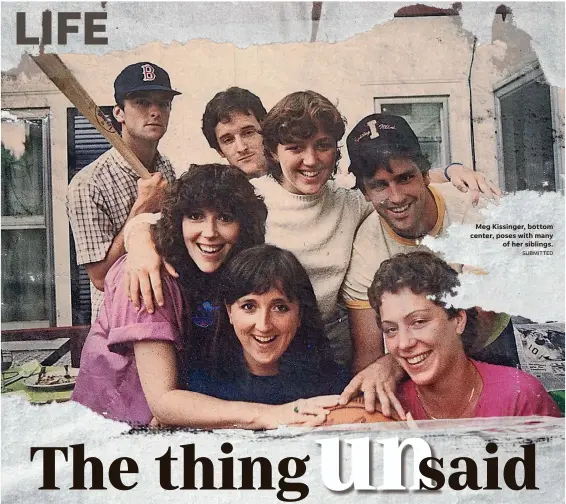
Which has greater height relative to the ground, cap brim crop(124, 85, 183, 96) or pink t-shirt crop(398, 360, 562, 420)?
cap brim crop(124, 85, 183, 96)

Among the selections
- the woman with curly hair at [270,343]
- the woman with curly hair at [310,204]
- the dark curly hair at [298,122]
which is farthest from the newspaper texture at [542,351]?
the dark curly hair at [298,122]

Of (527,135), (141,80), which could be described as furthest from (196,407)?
(527,135)

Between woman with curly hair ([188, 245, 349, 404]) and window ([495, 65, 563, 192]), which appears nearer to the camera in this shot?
woman with curly hair ([188, 245, 349, 404])

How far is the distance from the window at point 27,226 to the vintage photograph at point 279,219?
1cm

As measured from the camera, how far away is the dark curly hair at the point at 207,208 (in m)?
2.88

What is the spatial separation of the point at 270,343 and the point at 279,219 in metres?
0.59

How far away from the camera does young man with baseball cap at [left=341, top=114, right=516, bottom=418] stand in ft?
9.50

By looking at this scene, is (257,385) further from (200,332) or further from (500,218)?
(500,218)

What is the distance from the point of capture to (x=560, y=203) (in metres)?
2.97

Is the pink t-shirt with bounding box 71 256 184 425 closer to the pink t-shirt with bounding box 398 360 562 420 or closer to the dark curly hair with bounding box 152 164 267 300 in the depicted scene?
the dark curly hair with bounding box 152 164 267 300

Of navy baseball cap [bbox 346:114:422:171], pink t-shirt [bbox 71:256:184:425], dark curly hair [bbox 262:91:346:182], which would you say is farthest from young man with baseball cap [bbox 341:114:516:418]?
pink t-shirt [bbox 71:256:184:425]

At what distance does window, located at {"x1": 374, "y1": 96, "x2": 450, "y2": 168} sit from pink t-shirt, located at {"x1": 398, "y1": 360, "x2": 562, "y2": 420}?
1.01m

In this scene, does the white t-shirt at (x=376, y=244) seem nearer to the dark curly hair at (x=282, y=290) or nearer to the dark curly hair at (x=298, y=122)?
the dark curly hair at (x=282, y=290)

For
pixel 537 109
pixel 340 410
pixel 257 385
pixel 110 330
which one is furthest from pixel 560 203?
pixel 110 330
